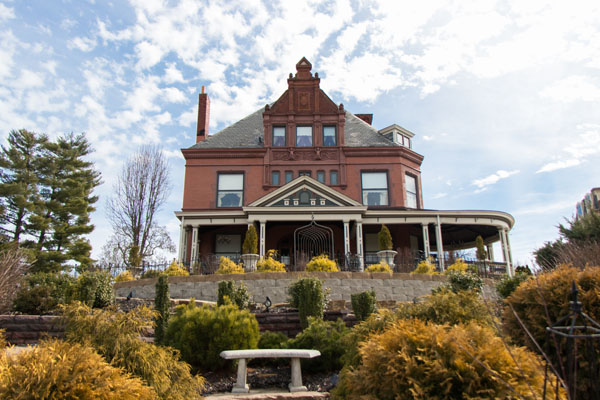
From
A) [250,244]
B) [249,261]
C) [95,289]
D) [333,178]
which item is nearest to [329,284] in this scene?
[249,261]

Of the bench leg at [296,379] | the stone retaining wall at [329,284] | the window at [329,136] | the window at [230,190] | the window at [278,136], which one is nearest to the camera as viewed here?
the bench leg at [296,379]

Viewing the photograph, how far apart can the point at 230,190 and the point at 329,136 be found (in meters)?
6.69

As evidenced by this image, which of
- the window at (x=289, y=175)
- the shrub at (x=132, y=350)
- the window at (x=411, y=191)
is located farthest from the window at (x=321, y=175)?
the shrub at (x=132, y=350)

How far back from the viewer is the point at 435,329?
160 inches

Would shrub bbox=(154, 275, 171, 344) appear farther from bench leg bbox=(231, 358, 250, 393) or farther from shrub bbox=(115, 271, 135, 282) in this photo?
shrub bbox=(115, 271, 135, 282)

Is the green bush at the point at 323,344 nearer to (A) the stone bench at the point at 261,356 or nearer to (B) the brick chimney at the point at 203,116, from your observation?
(A) the stone bench at the point at 261,356

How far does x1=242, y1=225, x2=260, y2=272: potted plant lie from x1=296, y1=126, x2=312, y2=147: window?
7.80 meters

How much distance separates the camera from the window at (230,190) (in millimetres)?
24203

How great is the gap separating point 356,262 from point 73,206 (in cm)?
1903

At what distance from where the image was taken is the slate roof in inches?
997

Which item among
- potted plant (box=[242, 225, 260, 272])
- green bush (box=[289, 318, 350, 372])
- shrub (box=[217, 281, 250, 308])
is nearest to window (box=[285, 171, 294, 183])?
potted plant (box=[242, 225, 260, 272])

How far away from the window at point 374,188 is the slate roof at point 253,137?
1.94 m

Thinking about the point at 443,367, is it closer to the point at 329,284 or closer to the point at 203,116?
the point at 329,284

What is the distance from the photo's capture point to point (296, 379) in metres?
6.80
